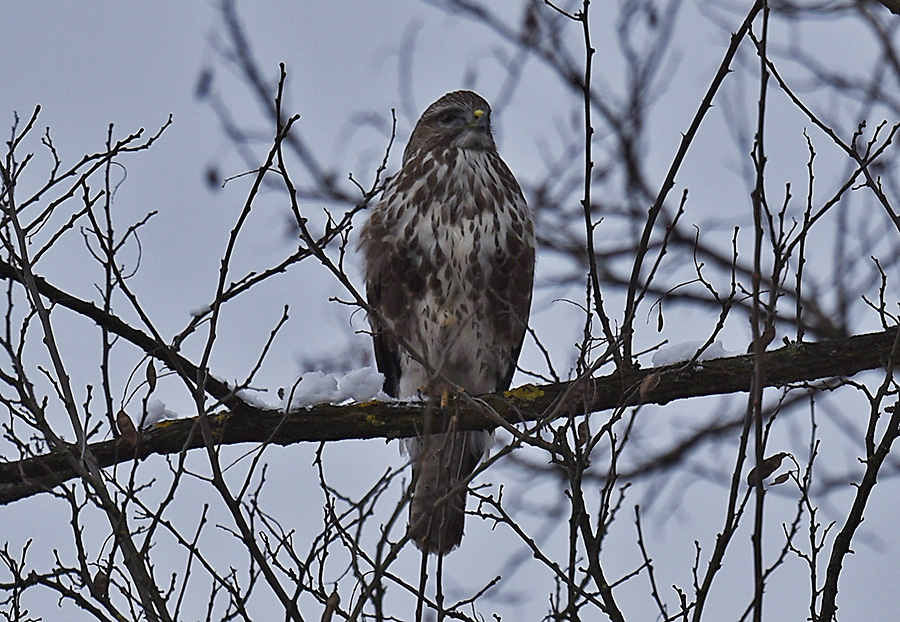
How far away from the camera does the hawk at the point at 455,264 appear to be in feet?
15.0

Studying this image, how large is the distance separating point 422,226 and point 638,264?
64.0 inches

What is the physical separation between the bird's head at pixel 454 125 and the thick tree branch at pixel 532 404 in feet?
5.16

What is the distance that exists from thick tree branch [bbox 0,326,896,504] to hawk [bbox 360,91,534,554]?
2.16 ft

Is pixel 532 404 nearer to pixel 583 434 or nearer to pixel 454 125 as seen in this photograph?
pixel 583 434

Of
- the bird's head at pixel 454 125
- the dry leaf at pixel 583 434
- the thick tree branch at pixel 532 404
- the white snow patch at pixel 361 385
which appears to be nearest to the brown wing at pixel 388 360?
the bird's head at pixel 454 125

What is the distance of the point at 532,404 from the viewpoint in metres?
3.79

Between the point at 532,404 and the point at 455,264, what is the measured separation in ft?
3.04

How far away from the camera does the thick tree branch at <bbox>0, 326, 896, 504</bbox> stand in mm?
3578

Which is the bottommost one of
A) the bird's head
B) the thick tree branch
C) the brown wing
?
the thick tree branch

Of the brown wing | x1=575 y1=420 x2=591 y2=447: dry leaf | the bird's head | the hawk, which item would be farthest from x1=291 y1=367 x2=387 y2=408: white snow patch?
the bird's head

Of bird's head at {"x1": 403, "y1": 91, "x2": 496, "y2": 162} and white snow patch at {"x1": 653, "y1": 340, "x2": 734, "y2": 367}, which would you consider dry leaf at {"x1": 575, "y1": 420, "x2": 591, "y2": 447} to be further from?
bird's head at {"x1": 403, "y1": 91, "x2": 496, "y2": 162}

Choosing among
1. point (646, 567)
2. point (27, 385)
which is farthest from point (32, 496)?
point (646, 567)

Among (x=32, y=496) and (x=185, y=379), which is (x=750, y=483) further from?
(x=32, y=496)

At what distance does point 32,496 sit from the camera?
338 cm
